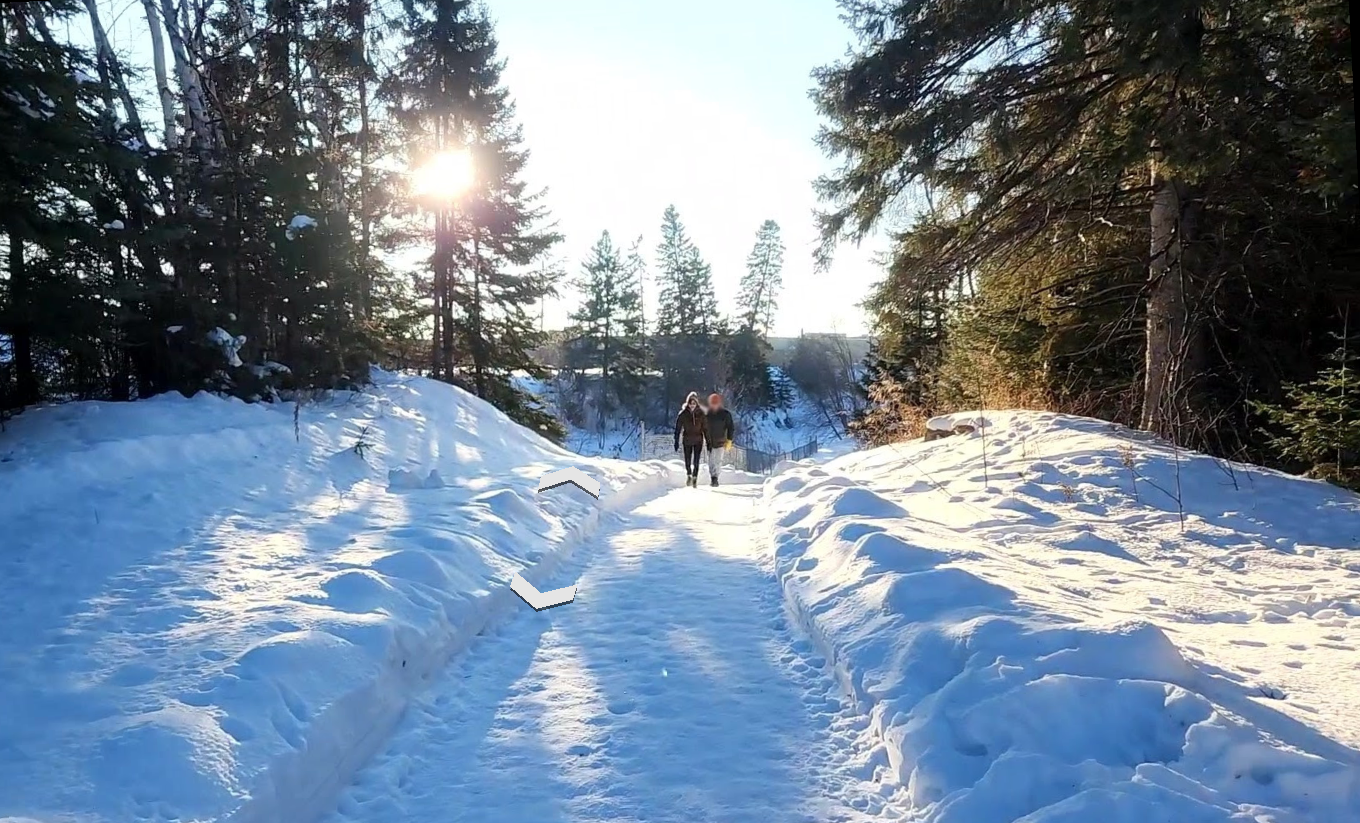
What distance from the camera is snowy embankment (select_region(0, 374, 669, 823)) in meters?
2.85

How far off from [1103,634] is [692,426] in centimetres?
1102

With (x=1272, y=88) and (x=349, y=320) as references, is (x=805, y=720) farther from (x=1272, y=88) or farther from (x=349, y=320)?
(x=349, y=320)

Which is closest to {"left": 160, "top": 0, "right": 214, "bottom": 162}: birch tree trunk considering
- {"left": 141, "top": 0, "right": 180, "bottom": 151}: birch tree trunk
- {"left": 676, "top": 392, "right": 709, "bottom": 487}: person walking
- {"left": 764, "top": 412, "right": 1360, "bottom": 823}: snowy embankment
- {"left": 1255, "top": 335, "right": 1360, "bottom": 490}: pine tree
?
{"left": 141, "top": 0, "right": 180, "bottom": 151}: birch tree trunk

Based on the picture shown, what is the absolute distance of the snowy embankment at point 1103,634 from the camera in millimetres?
2662

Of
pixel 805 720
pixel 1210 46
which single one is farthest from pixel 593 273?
pixel 805 720

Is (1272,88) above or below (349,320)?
above

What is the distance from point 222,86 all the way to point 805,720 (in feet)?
48.7

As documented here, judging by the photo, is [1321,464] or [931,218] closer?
[1321,464]

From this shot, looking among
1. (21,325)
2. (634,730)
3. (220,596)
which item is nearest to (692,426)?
(21,325)

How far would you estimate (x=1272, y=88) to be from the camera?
22.3 ft

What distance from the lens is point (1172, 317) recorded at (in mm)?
8891

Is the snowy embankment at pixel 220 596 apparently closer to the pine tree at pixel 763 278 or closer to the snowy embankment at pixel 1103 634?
the snowy embankment at pixel 1103 634

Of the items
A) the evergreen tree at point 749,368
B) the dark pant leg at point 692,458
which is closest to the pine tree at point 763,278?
the evergreen tree at point 749,368

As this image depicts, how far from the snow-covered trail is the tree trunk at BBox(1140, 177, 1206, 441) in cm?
660
